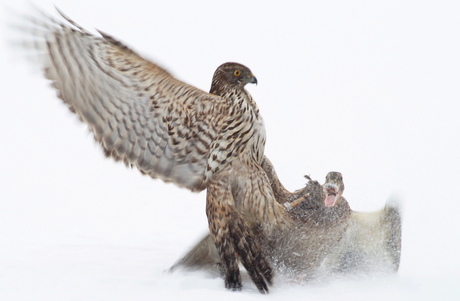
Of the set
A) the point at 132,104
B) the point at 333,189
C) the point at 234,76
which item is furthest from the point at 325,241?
the point at 132,104

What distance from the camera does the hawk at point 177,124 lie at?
4977 millimetres

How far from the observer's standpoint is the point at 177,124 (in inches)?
207

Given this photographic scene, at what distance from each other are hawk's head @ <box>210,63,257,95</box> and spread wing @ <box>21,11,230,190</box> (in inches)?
6.8

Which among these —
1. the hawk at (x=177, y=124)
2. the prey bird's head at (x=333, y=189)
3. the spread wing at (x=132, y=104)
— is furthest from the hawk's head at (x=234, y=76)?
the prey bird's head at (x=333, y=189)

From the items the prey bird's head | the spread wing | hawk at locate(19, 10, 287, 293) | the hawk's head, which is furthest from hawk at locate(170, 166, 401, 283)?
the hawk's head

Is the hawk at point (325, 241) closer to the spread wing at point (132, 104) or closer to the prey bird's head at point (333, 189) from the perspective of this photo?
the prey bird's head at point (333, 189)

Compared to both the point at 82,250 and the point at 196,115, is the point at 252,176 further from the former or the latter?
the point at 82,250

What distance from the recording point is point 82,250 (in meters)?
6.29

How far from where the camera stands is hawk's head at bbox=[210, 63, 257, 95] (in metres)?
5.35

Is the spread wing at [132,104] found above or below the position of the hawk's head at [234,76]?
below

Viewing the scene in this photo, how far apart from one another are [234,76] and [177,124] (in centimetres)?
64

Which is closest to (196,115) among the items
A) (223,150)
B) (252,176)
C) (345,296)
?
(223,150)

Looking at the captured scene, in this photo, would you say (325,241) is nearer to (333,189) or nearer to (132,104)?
(333,189)

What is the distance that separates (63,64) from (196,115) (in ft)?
3.73
